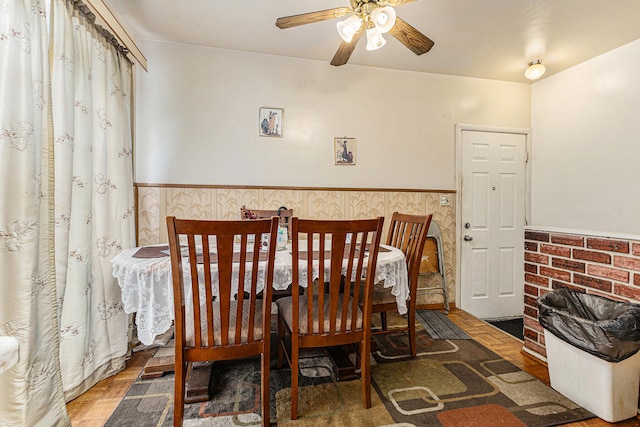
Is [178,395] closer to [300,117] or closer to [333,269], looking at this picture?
[333,269]

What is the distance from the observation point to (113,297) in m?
A: 1.91

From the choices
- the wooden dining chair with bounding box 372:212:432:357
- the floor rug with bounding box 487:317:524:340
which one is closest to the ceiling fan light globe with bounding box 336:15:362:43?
the wooden dining chair with bounding box 372:212:432:357

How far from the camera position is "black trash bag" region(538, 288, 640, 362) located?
141 cm

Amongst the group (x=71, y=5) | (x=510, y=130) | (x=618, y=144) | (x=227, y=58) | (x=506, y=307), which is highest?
(x=227, y=58)

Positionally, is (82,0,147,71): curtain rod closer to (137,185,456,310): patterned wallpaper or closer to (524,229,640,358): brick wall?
(137,185,456,310): patterned wallpaper

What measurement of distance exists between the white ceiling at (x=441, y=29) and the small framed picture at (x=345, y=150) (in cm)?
79

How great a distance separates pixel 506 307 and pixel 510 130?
78.0 inches

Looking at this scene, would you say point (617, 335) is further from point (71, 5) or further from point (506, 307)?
point (71, 5)

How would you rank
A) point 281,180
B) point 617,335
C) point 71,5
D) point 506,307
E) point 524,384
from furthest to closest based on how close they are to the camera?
point 506,307 < point 281,180 < point 524,384 < point 71,5 < point 617,335

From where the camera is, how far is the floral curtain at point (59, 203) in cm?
126

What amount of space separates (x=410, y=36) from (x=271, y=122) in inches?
57.0

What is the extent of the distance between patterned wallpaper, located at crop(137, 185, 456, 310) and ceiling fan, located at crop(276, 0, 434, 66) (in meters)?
1.42

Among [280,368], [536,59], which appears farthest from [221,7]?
[536,59]

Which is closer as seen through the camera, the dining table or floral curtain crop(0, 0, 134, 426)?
floral curtain crop(0, 0, 134, 426)
